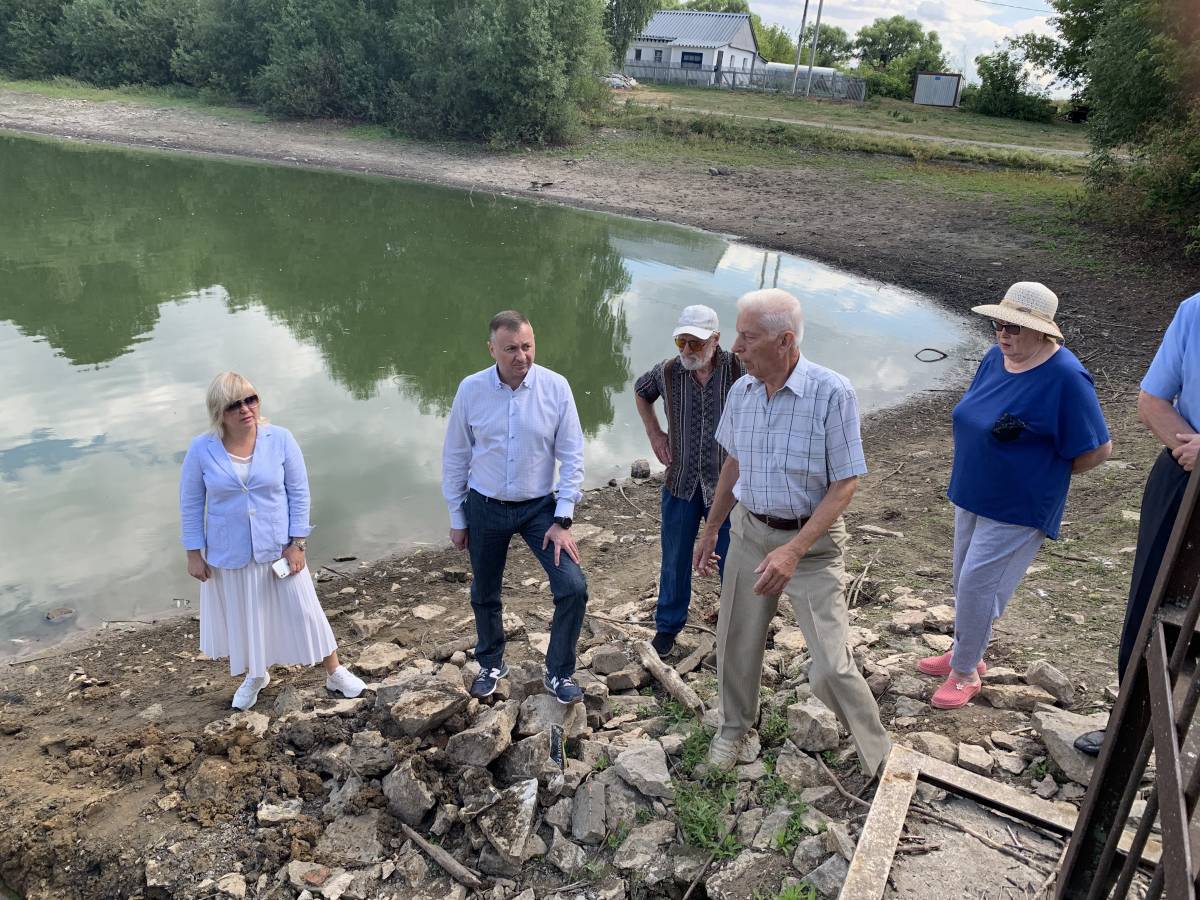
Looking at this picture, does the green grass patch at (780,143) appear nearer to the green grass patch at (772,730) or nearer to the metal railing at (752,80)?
the metal railing at (752,80)

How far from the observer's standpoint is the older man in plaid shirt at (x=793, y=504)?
3455 mm

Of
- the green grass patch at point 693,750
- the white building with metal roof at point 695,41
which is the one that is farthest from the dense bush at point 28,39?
the green grass patch at point 693,750

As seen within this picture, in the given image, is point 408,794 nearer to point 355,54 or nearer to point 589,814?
point 589,814

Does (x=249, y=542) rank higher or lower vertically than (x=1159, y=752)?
lower

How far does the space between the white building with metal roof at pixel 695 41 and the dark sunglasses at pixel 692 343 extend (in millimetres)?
61339

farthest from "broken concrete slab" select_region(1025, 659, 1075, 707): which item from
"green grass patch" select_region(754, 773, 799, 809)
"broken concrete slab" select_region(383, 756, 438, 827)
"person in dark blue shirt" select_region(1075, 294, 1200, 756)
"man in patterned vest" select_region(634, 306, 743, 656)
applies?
"broken concrete slab" select_region(383, 756, 438, 827)

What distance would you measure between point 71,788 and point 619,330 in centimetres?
993

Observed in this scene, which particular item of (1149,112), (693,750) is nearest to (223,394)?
(693,750)

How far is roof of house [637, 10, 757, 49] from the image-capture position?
61.5 metres

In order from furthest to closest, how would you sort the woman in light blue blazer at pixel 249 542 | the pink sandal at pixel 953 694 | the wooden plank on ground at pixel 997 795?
the woman in light blue blazer at pixel 249 542
the pink sandal at pixel 953 694
the wooden plank on ground at pixel 997 795

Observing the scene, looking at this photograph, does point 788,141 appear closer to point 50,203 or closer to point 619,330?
point 619,330

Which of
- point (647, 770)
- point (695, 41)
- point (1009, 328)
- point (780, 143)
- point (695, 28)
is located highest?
point (695, 28)

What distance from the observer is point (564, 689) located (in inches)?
170

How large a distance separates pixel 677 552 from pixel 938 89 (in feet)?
166
